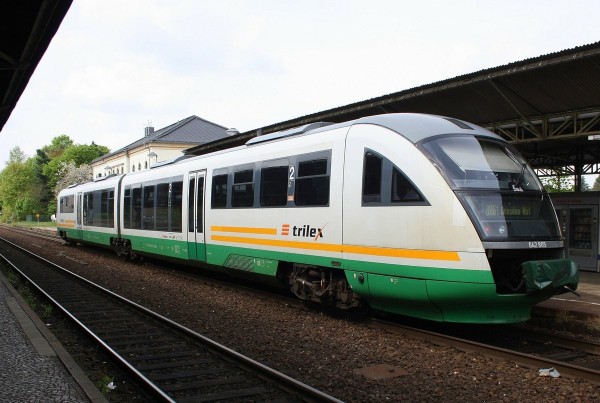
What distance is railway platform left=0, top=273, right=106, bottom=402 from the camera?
4875 mm

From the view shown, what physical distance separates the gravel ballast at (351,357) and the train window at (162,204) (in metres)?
3.27

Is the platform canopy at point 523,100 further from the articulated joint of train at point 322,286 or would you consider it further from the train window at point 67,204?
the train window at point 67,204

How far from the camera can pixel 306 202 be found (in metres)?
8.44

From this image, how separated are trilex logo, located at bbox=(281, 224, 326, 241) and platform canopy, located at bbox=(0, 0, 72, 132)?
4625mm

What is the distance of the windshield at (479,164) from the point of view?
6.48 m

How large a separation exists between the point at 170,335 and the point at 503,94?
8.83 m

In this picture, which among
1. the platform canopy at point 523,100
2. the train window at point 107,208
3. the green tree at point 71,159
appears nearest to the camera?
the platform canopy at point 523,100

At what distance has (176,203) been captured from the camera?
13211mm

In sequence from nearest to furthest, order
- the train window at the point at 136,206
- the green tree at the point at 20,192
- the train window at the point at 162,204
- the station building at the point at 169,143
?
the train window at the point at 162,204
the train window at the point at 136,206
the station building at the point at 169,143
the green tree at the point at 20,192

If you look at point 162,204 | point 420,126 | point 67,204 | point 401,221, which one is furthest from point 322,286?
point 67,204

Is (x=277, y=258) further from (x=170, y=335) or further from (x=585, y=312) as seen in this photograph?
(x=585, y=312)

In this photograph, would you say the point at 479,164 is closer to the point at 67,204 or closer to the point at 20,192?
the point at 67,204

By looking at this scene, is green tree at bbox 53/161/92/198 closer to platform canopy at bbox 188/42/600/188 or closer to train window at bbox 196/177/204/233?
platform canopy at bbox 188/42/600/188

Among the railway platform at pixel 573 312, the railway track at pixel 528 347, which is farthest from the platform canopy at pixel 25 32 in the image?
the railway platform at pixel 573 312
